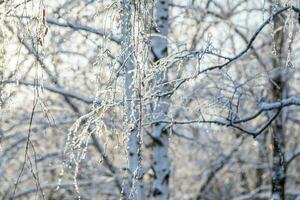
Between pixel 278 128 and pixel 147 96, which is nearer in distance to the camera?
pixel 147 96

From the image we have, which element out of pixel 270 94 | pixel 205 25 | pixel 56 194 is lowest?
pixel 56 194

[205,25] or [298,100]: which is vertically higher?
[205,25]

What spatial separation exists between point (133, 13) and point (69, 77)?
6242mm

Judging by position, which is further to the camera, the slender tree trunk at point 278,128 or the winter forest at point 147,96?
the slender tree trunk at point 278,128

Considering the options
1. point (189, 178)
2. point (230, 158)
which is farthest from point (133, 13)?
point (189, 178)

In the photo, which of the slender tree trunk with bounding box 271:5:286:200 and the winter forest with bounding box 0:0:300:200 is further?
the slender tree trunk with bounding box 271:5:286:200

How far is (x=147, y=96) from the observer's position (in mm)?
4406

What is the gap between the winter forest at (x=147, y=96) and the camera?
355 centimetres

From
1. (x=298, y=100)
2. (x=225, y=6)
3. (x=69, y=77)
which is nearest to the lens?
(x=298, y=100)

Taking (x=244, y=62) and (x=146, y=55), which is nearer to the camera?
(x=146, y=55)

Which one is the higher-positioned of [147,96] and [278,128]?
[278,128]

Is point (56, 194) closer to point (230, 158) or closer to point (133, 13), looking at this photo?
point (230, 158)

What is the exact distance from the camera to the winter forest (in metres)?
3.55

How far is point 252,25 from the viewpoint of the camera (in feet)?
33.1
